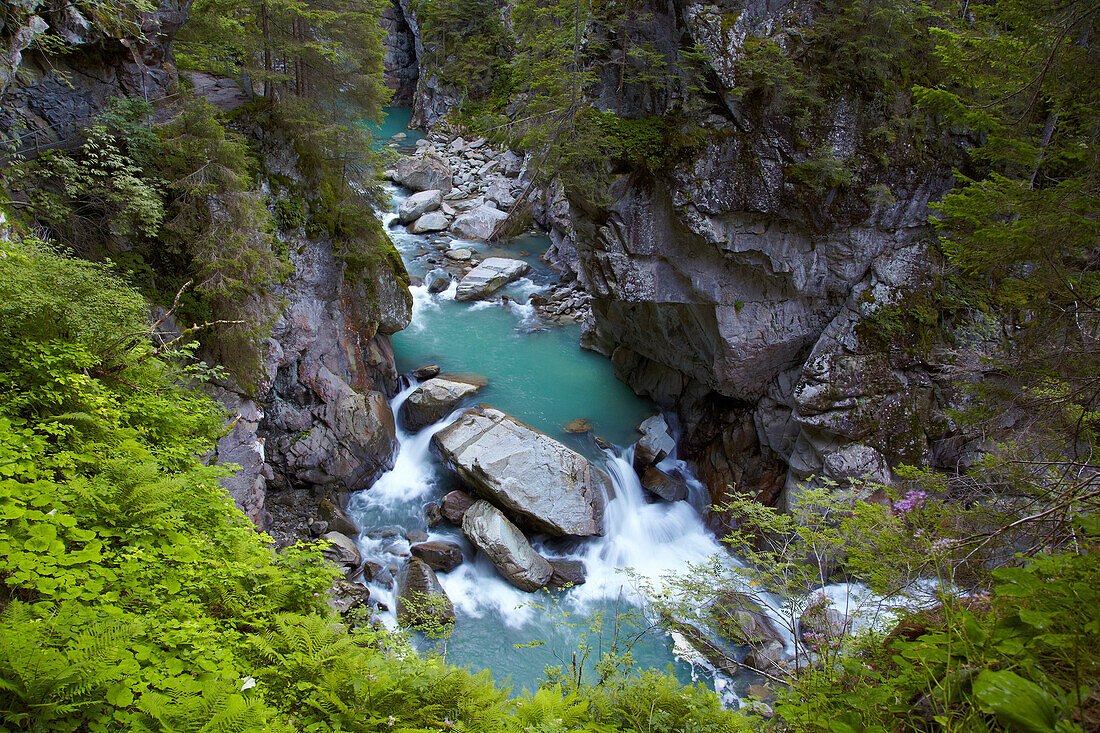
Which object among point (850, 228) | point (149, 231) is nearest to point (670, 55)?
point (850, 228)

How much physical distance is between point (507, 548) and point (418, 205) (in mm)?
21589

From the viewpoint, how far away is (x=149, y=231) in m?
8.38

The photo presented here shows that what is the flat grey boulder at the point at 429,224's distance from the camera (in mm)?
26969

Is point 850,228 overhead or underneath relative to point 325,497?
overhead

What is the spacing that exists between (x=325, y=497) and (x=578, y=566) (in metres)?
6.07

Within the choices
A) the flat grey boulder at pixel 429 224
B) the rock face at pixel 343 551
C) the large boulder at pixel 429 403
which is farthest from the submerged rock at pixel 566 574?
the flat grey boulder at pixel 429 224

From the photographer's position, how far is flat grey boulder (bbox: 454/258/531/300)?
21969 millimetres

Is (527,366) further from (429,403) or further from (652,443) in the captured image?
(652,443)

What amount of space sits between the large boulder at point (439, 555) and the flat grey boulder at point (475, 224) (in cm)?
1833

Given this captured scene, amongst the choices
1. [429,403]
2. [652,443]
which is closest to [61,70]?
[429,403]

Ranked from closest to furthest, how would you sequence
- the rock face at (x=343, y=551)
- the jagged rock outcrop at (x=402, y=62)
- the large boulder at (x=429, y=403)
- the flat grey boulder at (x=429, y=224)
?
the rock face at (x=343, y=551) → the large boulder at (x=429, y=403) → the flat grey boulder at (x=429, y=224) → the jagged rock outcrop at (x=402, y=62)

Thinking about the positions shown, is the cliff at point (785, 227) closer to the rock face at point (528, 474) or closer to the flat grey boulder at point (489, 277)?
the rock face at point (528, 474)

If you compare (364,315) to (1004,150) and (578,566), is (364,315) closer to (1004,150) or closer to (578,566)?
(578,566)

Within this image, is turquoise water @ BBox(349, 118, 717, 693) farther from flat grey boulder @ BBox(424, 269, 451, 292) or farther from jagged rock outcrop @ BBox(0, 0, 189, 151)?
jagged rock outcrop @ BBox(0, 0, 189, 151)
